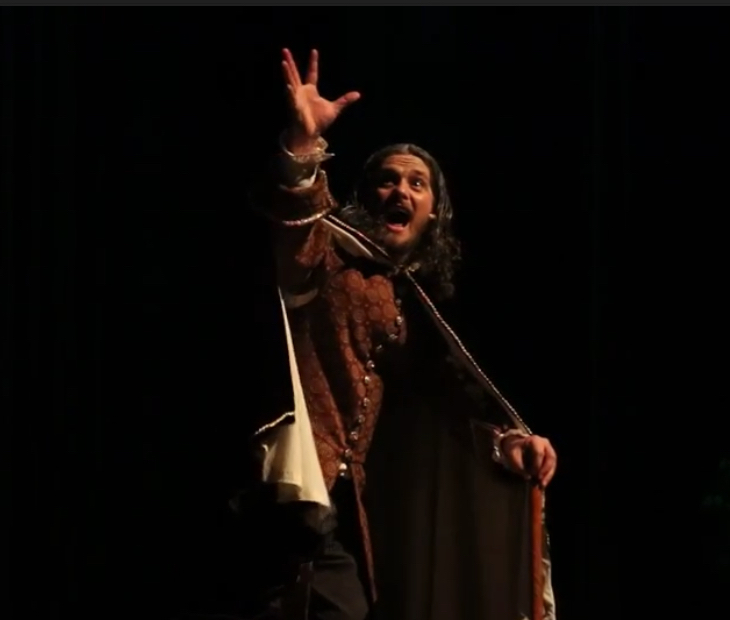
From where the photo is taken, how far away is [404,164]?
241 cm

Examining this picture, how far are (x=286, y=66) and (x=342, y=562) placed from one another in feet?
2.11

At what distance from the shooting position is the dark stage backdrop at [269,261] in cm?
250

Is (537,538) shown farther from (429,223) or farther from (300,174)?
(300,174)

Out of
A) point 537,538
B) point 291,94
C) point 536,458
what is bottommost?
point 537,538

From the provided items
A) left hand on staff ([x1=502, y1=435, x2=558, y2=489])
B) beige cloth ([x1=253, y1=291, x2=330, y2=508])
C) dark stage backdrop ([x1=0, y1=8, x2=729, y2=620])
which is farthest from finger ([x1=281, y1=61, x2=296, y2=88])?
left hand on staff ([x1=502, y1=435, x2=558, y2=489])

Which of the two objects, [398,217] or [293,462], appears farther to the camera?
[398,217]

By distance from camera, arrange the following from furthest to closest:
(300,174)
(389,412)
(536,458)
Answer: (389,412), (536,458), (300,174)

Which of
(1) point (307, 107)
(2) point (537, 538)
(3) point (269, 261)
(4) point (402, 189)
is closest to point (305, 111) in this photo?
(1) point (307, 107)

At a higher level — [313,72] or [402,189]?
[313,72]

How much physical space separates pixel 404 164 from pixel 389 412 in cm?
36

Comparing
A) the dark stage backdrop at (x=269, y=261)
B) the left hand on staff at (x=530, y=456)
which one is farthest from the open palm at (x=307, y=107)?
the left hand on staff at (x=530, y=456)

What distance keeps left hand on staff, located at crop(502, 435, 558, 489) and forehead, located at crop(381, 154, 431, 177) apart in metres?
0.39

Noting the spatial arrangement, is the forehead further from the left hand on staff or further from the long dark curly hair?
the left hand on staff

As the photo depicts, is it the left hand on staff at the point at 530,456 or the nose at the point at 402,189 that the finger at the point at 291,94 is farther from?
the left hand on staff at the point at 530,456
